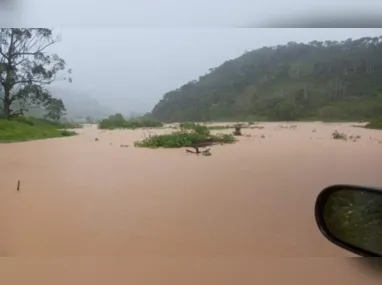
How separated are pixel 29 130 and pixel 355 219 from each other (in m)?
1.48

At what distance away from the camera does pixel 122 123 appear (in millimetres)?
1765

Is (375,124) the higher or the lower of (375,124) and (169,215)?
the higher

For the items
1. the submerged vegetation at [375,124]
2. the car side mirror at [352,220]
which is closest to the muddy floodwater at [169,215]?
the submerged vegetation at [375,124]

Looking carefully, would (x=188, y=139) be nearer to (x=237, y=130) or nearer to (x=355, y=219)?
(x=237, y=130)

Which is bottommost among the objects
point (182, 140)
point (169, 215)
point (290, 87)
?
point (169, 215)

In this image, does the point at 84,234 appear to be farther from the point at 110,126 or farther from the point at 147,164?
the point at 110,126

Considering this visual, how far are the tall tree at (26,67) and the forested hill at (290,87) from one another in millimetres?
525

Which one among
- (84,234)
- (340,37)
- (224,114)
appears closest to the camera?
(84,234)

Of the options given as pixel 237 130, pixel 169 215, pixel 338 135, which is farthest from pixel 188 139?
pixel 338 135

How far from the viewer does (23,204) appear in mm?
1562

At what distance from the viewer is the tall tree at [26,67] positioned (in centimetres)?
159

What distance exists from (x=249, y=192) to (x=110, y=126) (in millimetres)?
737

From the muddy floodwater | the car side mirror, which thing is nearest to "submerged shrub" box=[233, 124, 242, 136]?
the muddy floodwater

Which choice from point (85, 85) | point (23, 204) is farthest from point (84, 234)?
point (85, 85)
